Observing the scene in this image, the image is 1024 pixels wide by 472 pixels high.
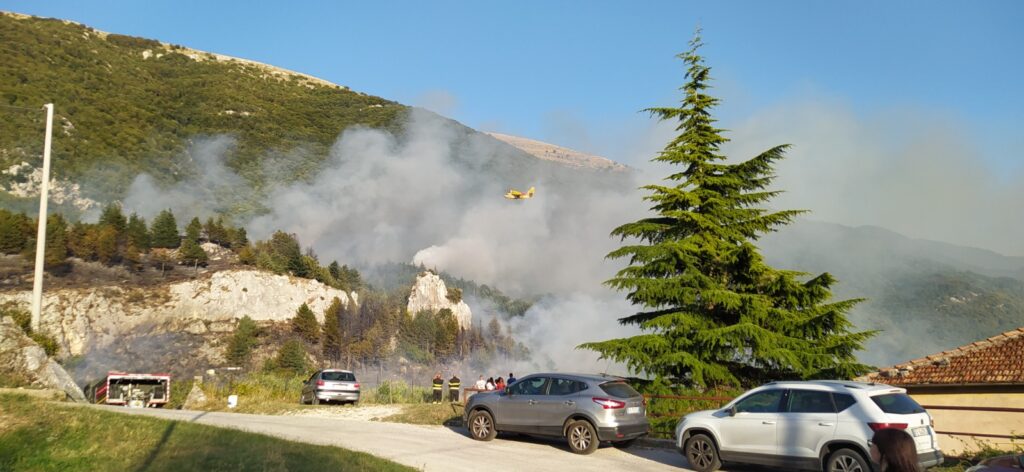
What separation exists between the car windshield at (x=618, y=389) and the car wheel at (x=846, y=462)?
485 centimetres

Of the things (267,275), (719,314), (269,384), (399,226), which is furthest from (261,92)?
(719,314)

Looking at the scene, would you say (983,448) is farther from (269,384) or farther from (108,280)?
(108,280)

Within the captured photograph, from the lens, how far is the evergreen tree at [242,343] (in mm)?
62188

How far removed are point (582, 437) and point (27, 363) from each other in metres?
14.0

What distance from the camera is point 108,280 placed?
64.6 metres

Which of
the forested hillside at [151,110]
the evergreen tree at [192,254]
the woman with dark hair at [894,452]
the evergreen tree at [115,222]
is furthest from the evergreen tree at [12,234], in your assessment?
the woman with dark hair at [894,452]

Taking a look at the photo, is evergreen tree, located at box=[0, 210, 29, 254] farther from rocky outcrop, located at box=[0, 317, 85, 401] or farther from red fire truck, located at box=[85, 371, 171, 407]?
rocky outcrop, located at box=[0, 317, 85, 401]

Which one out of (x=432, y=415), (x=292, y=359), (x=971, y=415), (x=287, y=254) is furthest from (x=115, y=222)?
(x=971, y=415)

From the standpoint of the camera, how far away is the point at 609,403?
14578mm

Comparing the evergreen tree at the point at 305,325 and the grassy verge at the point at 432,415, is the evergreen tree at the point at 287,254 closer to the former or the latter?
the evergreen tree at the point at 305,325

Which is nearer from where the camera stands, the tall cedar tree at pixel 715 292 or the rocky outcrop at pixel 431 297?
the tall cedar tree at pixel 715 292

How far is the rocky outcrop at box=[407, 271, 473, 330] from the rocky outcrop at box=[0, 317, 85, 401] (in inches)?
3870

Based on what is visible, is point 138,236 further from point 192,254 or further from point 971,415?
point 971,415

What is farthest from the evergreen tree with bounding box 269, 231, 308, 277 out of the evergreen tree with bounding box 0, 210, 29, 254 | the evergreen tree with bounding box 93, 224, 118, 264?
the evergreen tree with bounding box 0, 210, 29, 254
